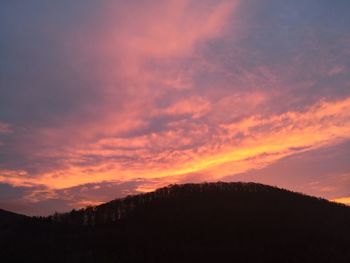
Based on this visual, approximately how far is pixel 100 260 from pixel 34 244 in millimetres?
38796

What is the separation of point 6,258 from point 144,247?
52.0 m

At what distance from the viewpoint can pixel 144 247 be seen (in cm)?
17550

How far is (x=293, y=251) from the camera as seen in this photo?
562ft

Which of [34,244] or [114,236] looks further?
[114,236]

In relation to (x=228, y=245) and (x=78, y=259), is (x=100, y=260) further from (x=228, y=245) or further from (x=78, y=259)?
(x=228, y=245)

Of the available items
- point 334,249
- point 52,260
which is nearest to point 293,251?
point 334,249

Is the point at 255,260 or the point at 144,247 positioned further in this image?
the point at 144,247

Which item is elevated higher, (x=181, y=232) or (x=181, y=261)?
(x=181, y=232)

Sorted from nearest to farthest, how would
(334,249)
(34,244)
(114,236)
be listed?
1. (334,249)
2. (34,244)
3. (114,236)

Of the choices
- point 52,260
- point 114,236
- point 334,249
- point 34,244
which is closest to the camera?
point 52,260

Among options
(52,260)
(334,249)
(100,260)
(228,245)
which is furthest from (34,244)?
(334,249)

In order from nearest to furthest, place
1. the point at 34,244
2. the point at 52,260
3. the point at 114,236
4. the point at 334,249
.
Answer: the point at 52,260 < the point at 334,249 < the point at 34,244 < the point at 114,236

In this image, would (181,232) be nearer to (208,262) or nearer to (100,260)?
(208,262)

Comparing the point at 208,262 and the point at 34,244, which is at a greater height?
the point at 34,244
